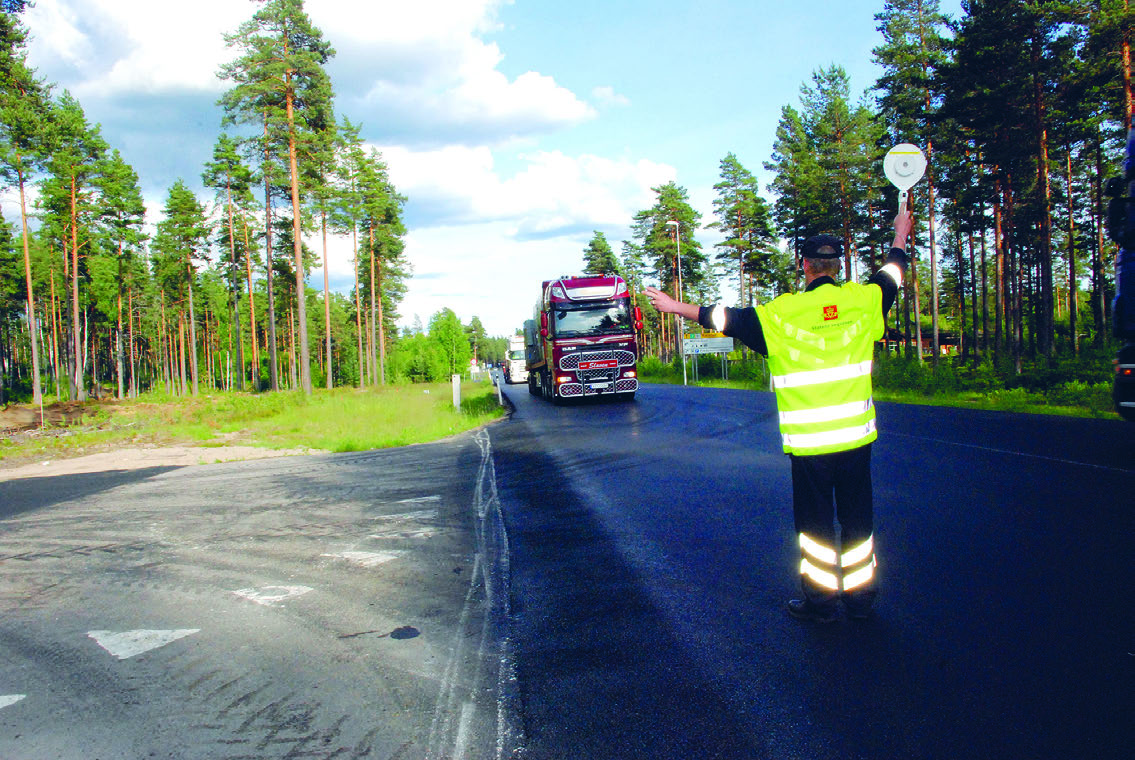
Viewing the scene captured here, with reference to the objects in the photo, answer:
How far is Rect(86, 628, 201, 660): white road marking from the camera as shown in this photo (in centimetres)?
440

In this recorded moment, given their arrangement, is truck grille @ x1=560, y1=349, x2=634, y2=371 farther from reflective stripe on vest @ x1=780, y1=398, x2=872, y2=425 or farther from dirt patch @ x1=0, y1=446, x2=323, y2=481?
reflective stripe on vest @ x1=780, y1=398, x2=872, y2=425

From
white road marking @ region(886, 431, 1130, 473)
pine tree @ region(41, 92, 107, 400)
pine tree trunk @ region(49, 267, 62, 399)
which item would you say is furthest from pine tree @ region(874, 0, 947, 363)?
pine tree trunk @ region(49, 267, 62, 399)

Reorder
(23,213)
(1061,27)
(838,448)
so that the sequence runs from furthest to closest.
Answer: (23,213)
(1061,27)
(838,448)

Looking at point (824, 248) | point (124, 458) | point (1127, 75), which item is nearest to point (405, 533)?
point (824, 248)

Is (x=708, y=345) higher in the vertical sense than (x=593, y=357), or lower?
higher

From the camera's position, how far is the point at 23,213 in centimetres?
4112

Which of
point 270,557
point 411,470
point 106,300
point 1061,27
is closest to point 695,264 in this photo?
point 1061,27

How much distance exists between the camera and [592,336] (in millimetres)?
25109

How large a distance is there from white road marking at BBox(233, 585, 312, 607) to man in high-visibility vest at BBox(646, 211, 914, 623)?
3.33m

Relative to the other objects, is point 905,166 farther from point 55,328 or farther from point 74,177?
point 55,328

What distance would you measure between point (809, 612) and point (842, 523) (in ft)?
1.74

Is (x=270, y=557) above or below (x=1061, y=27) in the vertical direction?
below

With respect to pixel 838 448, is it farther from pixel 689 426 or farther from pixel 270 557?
pixel 689 426

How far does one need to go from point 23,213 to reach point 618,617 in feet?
156
